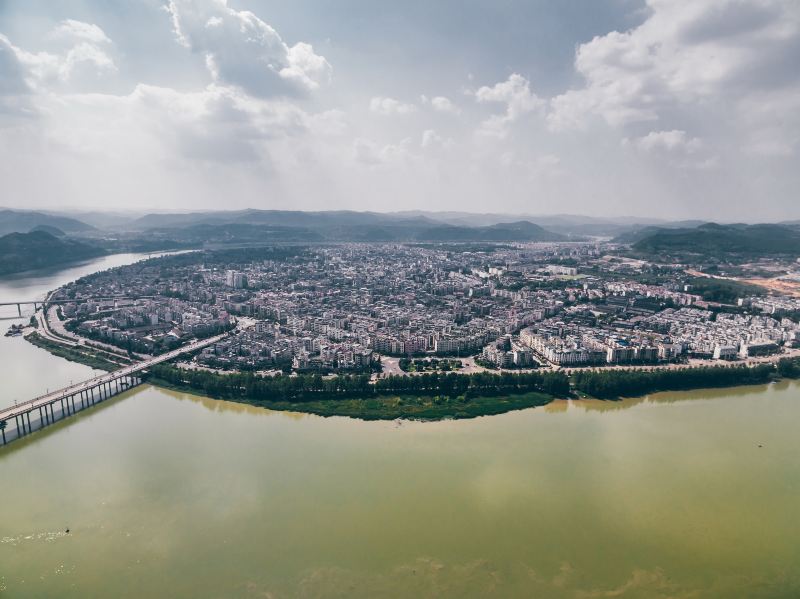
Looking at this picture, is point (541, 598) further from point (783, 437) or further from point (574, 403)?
point (783, 437)

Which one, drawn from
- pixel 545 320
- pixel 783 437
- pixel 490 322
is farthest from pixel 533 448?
pixel 545 320

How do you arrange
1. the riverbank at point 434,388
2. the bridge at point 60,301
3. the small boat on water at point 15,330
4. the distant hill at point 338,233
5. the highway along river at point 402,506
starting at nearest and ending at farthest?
the highway along river at point 402,506, the riverbank at point 434,388, the small boat on water at point 15,330, the bridge at point 60,301, the distant hill at point 338,233

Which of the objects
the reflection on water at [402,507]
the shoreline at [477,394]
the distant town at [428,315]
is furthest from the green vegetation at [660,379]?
the distant town at [428,315]

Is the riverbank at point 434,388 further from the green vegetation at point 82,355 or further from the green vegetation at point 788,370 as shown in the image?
the green vegetation at point 82,355

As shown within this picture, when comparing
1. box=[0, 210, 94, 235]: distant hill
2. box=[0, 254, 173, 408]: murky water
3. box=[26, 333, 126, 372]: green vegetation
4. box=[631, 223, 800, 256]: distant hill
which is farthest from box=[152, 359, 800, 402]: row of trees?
box=[0, 210, 94, 235]: distant hill

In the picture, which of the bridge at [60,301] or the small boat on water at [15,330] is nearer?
the small boat on water at [15,330]

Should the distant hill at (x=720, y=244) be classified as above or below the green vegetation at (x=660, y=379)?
above

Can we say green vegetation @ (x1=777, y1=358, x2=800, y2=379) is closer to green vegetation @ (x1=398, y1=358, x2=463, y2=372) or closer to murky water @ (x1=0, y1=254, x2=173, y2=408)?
green vegetation @ (x1=398, y1=358, x2=463, y2=372)
